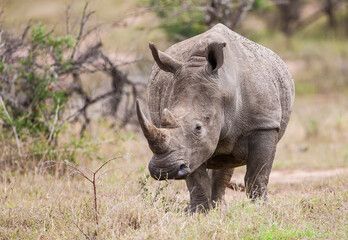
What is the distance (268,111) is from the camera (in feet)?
19.5

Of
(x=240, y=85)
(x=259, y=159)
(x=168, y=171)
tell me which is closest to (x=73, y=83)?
(x=240, y=85)

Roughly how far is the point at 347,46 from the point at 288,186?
21974 millimetres

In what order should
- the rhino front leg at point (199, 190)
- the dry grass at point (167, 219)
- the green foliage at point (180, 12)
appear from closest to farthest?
the dry grass at point (167, 219) → the rhino front leg at point (199, 190) → the green foliage at point (180, 12)

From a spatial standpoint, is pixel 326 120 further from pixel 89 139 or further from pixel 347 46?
pixel 347 46

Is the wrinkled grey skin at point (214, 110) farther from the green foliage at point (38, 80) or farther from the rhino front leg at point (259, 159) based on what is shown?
the green foliage at point (38, 80)

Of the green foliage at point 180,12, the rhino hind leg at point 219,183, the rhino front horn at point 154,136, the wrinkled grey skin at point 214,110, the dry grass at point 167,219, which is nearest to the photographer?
the dry grass at point 167,219

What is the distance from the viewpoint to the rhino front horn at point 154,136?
16.1ft

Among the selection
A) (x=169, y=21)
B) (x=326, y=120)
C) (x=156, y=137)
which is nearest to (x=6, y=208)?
(x=156, y=137)

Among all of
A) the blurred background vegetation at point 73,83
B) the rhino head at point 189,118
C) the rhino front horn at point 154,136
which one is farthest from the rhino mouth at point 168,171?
the blurred background vegetation at point 73,83

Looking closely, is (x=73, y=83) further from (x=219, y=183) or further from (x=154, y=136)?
(x=154, y=136)

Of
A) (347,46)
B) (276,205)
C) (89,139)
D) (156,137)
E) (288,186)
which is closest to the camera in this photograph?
(156,137)

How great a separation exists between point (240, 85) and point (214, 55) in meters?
0.55

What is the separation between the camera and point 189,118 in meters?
5.24

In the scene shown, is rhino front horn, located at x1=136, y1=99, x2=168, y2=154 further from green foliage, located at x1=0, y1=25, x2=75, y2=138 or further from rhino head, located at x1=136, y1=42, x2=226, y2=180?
green foliage, located at x1=0, y1=25, x2=75, y2=138
